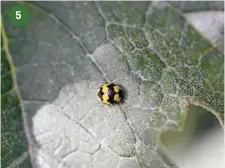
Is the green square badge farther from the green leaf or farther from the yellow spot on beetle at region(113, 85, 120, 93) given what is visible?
the yellow spot on beetle at region(113, 85, 120, 93)

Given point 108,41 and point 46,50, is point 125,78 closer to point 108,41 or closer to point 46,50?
point 108,41

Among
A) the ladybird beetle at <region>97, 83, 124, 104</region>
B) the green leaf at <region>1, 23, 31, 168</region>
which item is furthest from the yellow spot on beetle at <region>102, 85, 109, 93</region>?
the green leaf at <region>1, 23, 31, 168</region>

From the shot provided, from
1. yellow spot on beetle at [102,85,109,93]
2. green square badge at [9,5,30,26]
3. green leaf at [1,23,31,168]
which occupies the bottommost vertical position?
green leaf at [1,23,31,168]

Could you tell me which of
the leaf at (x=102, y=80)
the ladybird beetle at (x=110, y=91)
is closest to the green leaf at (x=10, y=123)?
the leaf at (x=102, y=80)

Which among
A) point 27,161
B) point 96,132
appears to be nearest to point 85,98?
point 96,132

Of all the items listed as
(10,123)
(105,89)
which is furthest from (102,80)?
(10,123)

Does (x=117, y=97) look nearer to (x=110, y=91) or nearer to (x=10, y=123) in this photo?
(x=110, y=91)
